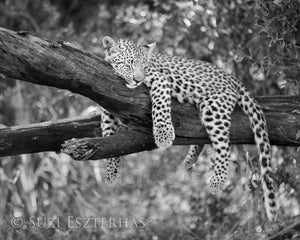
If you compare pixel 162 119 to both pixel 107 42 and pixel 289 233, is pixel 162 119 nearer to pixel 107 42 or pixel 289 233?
pixel 107 42

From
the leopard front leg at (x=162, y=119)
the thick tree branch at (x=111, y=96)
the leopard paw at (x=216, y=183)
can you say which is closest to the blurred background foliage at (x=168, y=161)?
the thick tree branch at (x=111, y=96)

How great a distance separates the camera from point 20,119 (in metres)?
11.6

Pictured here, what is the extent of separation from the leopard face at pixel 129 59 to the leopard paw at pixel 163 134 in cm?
48

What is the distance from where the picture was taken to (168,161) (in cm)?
1231

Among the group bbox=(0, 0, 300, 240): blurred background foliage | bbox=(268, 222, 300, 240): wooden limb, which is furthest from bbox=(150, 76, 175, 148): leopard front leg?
bbox=(268, 222, 300, 240): wooden limb

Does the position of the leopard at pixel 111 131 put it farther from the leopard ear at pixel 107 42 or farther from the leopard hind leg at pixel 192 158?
the leopard hind leg at pixel 192 158

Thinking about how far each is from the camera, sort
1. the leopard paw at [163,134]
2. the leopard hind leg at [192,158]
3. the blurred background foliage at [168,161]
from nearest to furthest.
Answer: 1. the leopard paw at [163,134]
2. the leopard hind leg at [192,158]
3. the blurred background foliage at [168,161]

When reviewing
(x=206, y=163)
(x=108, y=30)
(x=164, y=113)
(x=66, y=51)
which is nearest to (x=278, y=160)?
(x=206, y=163)

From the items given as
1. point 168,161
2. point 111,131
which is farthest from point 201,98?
point 168,161

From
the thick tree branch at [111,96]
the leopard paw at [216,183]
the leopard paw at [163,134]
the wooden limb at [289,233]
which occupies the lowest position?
the wooden limb at [289,233]

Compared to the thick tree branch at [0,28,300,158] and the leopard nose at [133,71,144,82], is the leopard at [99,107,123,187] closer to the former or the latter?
the thick tree branch at [0,28,300,158]

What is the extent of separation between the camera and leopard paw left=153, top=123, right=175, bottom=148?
6.26 m

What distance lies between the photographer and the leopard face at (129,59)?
641 cm

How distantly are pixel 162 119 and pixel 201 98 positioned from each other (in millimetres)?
776
